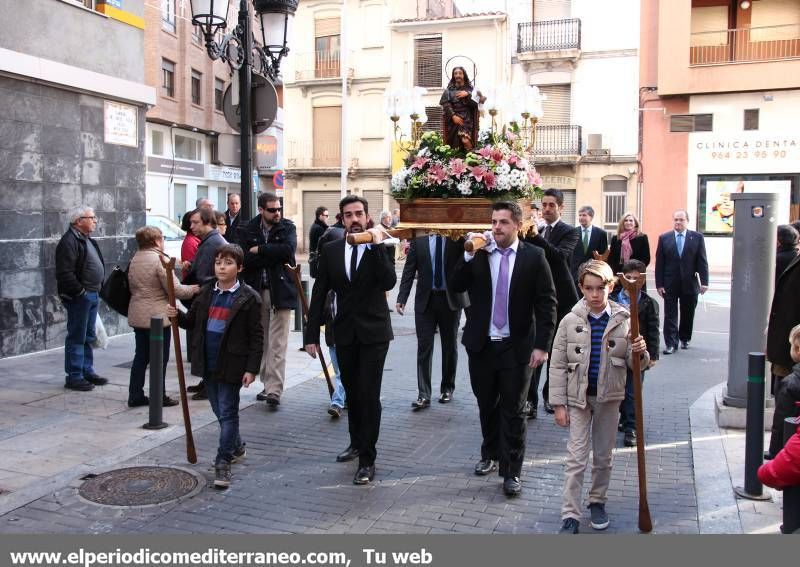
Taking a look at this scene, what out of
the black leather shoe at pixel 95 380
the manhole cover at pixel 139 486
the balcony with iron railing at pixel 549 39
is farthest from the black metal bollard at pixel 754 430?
the balcony with iron railing at pixel 549 39

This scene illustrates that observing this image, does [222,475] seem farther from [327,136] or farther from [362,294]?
[327,136]

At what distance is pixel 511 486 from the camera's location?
5.27 meters

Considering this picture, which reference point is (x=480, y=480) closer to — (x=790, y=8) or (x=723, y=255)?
(x=723, y=255)

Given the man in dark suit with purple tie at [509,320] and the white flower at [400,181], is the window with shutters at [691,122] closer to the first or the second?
the white flower at [400,181]

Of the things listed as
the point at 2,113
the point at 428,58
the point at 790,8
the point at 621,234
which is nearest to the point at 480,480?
the point at 621,234

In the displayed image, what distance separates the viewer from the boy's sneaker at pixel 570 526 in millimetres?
4633

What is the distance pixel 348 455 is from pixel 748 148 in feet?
79.0

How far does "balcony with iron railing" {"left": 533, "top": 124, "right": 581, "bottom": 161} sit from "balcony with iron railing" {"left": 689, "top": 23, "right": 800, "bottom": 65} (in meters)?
4.94

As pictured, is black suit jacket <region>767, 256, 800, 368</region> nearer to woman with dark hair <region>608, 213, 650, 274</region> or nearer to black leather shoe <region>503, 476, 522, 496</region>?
black leather shoe <region>503, 476, 522, 496</region>

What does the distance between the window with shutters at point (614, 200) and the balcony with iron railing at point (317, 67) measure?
12.2 metres

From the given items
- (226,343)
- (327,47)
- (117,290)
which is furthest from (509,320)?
(327,47)

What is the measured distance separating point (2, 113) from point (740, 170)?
928 inches

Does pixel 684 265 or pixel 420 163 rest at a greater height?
pixel 420 163

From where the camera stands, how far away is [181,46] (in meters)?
32.9
